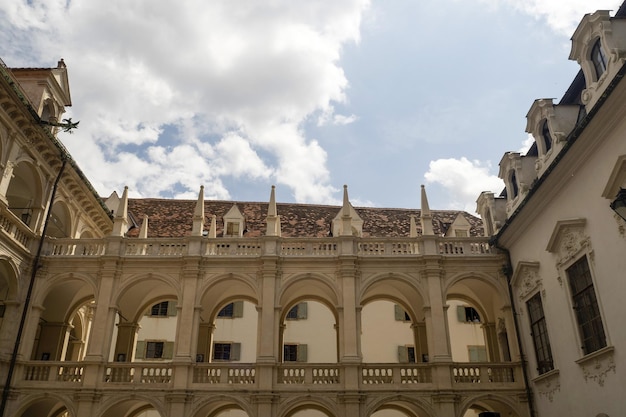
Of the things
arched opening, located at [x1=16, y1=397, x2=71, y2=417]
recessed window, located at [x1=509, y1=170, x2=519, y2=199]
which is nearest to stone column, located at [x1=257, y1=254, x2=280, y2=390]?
arched opening, located at [x1=16, y1=397, x2=71, y2=417]

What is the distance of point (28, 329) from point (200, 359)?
7616 mm

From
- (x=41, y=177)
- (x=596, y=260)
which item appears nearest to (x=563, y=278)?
(x=596, y=260)

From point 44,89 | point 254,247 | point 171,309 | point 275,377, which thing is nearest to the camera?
point 275,377

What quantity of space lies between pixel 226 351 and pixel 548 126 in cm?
2472

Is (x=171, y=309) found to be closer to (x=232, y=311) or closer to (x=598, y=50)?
(x=232, y=311)

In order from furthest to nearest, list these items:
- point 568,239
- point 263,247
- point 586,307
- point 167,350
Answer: point 167,350 → point 263,247 → point 568,239 → point 586,307

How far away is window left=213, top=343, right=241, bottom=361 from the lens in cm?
3519

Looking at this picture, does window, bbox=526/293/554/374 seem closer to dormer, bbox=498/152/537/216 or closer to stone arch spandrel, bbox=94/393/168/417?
dormer, bbox=498/152/537/216

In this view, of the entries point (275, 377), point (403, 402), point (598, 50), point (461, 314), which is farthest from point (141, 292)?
point (598, 50)

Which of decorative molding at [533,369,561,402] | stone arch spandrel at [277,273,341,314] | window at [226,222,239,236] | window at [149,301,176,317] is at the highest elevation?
window at [226,222,239,236]

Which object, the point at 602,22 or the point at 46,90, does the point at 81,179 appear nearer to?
the point at 46,90

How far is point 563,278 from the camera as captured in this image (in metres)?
18.2

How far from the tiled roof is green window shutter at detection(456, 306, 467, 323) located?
5.76 m

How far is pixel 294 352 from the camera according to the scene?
35844 millimetres
